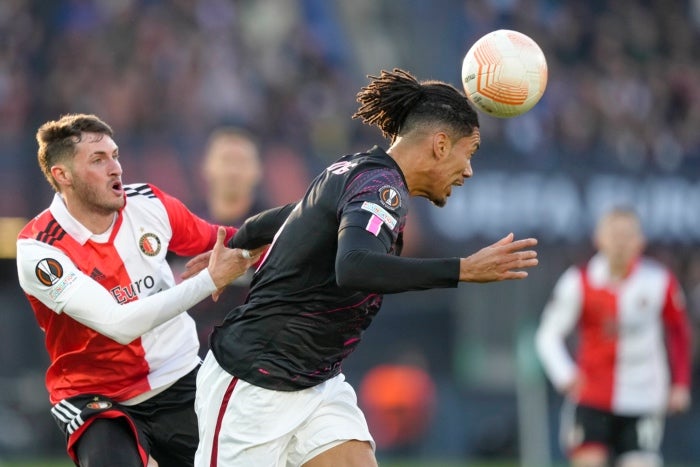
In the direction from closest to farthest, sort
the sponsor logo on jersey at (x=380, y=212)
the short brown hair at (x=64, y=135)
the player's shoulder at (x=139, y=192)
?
the sponsor logo on jersey at (x=380, y=212) < the short brown hair at (x=64, y=135) < the player's shoulder at (x=139, y=192)

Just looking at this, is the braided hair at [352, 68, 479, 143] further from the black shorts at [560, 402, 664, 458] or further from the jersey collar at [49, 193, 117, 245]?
the black shorts at [560, 402, 664, 458]

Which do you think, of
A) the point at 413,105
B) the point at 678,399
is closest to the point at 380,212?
the point at 413,105

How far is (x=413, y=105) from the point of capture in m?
5.31

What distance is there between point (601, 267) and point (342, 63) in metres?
8.63

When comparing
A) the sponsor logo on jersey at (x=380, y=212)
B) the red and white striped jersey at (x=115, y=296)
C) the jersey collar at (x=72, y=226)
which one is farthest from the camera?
the jersey collar at (x=72, y=226)

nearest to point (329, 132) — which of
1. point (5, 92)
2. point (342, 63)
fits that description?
point (342, 63)

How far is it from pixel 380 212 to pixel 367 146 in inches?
412

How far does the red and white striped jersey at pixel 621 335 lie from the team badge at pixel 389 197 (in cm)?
486

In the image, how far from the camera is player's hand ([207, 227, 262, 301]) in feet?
18.1

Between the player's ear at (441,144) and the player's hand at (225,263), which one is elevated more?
the player's ear at (441,144)

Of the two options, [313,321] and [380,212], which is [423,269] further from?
[313,321]

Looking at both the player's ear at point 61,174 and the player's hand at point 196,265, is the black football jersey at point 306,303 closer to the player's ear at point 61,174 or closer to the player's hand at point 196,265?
the player's hand at point 196,265

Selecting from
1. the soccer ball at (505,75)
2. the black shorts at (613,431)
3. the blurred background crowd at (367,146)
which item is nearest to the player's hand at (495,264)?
the soccer ball at (505,75)

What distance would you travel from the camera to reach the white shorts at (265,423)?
5168mm
